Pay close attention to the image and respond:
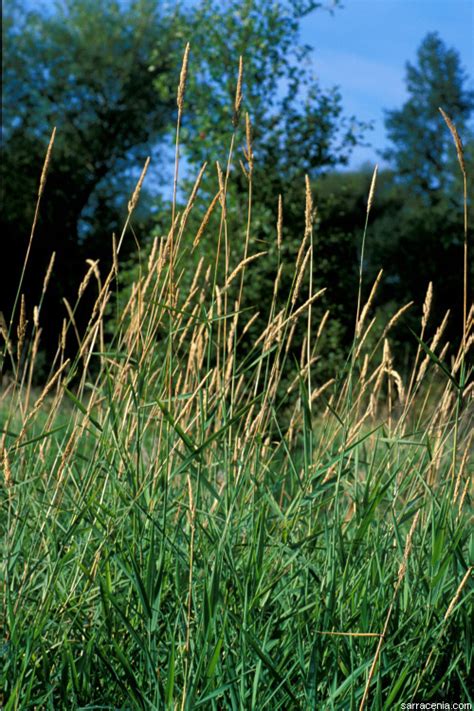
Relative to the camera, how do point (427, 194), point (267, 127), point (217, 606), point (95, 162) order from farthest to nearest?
point (427, 194), point (95, 162), point (267, 127), point (217, 606)

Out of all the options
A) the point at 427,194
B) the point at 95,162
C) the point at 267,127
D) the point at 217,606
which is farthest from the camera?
the point at 427,194

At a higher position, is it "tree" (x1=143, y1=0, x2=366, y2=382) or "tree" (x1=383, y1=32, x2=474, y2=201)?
"tree" (x1=383, y1=32, x2=474, y2=201)

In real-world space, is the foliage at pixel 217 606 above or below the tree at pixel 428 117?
below

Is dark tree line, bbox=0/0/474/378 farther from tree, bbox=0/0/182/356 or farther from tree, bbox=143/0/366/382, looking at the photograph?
tree, bbox=143/0/366/382

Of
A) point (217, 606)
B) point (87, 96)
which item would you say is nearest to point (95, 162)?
point (87, 96)

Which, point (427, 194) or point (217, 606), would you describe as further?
point (427, 194)

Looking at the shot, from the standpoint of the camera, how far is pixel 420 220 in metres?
19.4

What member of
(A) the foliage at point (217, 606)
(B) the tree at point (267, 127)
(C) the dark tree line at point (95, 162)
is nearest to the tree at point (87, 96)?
(C) the dark tree line at point (95, 162)

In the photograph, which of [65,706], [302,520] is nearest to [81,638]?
[65,706]

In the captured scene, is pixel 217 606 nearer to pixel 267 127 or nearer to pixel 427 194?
pixel 267 127

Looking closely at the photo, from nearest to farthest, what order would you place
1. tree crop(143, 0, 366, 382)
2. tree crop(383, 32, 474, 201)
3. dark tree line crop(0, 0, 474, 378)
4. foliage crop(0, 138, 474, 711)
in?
1. foliage crop(0, 138, 474, 711)
2. tree crop(143, 0, 366, 382)
3. dark tree line crop(0, 0, 474, 378)
4. tree crop(383, 32, 474, 201)

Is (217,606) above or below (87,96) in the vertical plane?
below

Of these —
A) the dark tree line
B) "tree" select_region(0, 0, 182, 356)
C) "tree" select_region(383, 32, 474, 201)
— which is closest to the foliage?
the dark tree line

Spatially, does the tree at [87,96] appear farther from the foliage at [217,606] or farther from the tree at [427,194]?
the foliage at [217,606]
